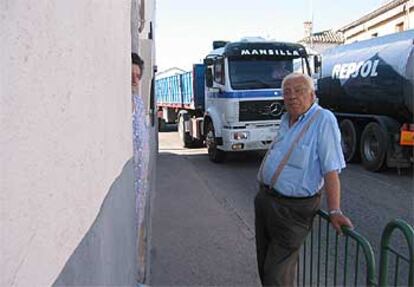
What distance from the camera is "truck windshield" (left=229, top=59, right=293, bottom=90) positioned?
11648 millimetres

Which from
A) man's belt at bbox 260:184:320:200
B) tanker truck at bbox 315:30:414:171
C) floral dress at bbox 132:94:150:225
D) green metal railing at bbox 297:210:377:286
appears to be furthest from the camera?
tanker truck at bbox 315:30:414:171

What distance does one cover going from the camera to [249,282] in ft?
15.4

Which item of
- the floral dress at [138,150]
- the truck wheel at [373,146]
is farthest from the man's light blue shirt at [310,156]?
the truck wheel at [373,146]

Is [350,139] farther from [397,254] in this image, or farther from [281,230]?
[397,254]

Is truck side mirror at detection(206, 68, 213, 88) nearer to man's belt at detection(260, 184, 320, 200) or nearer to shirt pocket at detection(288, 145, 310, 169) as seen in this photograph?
man's belt at detection(260, 184, 320, 200)

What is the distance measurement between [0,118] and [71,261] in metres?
0.66

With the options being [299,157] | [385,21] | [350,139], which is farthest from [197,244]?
[385,21]

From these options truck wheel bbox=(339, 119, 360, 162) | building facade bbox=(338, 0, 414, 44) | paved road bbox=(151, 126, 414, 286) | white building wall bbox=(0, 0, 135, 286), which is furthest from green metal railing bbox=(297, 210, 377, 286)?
building facade bbox=(338, 0, 414, 44)

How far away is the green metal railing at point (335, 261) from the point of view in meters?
2.77

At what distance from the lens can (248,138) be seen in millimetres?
11562

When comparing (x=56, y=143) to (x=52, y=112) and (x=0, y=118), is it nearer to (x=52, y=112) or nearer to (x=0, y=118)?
(x=52, y=112)

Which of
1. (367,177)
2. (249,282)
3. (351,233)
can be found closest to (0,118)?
(351,233)

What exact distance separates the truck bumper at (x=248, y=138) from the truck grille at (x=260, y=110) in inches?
9.2

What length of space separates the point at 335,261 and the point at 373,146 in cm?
835
